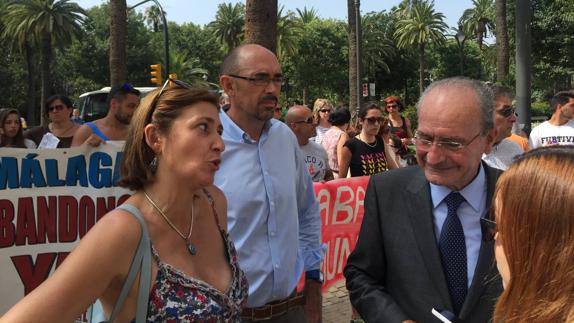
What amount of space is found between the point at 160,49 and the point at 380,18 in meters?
25.9

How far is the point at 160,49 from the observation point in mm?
59188

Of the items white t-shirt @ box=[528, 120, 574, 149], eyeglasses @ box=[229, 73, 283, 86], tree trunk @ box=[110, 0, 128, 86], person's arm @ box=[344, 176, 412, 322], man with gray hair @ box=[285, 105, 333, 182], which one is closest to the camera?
person's arm @ box=[344, 176, 412, 322]

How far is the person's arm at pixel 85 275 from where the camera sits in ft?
4.78

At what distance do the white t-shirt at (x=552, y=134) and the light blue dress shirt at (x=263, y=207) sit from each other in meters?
4.53

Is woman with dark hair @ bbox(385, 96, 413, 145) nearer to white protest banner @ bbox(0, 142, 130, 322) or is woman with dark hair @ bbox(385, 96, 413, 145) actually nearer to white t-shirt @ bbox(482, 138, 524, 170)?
white t-shirt @ bbox(482, 138, 524, 170)

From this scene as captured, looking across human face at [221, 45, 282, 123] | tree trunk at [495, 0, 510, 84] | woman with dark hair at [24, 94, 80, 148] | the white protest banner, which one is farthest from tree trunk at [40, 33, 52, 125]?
human face at [221, 45, 282, 123]

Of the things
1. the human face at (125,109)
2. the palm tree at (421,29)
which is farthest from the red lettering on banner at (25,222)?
the palm tree at (421,29)

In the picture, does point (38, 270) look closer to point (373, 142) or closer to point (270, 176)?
point (270, 176)

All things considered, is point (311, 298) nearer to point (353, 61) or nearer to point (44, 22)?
point (353, 61)

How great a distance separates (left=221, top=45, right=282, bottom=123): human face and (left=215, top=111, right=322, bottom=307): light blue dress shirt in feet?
0.29

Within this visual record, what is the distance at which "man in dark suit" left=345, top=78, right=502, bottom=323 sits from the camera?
79.8 inches

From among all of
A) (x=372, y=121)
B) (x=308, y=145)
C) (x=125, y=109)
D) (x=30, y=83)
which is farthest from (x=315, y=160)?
(x=30, y=83)

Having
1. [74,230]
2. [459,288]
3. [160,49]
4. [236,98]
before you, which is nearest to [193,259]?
[459,288]

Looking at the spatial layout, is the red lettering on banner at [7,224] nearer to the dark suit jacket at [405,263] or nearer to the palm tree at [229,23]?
the dark suit jacket at [405,263]
